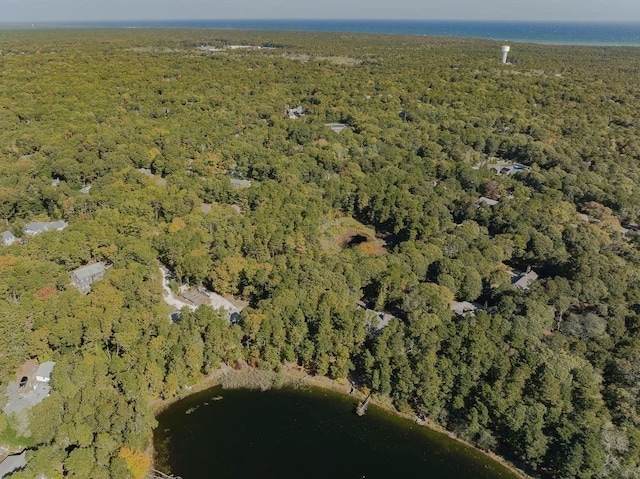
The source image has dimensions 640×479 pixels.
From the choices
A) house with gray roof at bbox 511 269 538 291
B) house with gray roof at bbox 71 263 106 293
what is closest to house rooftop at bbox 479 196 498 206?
house with gray roof at bbox 511 269 538 291

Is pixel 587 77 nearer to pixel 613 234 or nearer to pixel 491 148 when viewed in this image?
pixel 491 148

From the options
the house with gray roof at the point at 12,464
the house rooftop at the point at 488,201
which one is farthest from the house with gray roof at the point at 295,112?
the house with gray roof at the point at 12,464

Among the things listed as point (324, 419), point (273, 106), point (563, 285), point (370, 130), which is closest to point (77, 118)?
point (273, 106)

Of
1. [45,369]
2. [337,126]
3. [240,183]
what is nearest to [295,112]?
[337,126]

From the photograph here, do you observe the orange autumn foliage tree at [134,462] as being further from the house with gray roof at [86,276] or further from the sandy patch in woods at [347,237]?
the sandy patch in woods at [347,237]

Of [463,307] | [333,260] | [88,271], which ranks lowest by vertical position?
[463,307]

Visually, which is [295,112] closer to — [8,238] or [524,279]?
[8,238]

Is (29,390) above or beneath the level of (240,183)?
beneath
